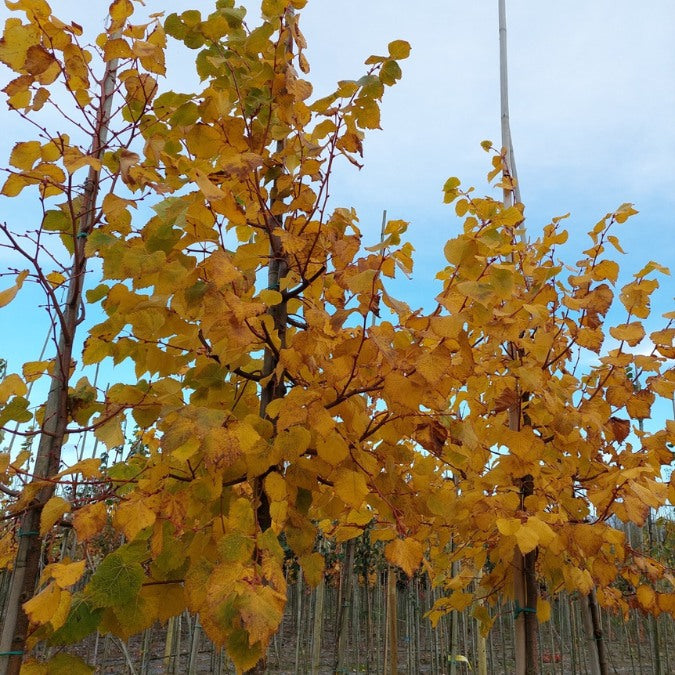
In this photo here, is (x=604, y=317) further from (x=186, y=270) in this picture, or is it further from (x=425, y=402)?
(x=186, y=270)

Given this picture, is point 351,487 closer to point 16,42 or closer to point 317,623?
point 16,42

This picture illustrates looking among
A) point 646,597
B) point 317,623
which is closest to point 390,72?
point 646,597

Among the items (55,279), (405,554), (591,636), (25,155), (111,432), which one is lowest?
(591,636)

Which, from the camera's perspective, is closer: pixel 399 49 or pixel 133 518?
pixel 133 518

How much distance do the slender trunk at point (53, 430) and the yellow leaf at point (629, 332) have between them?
4.77 feet

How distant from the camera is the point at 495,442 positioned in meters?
1.60

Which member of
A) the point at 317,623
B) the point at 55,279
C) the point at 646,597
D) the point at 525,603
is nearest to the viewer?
the point at 55,279

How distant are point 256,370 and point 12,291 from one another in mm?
553

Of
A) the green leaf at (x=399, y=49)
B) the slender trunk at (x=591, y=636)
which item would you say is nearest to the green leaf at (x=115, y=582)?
the green leaf at (x=399, y=49)

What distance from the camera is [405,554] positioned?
1021 millimetres

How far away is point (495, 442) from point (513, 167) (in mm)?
1222

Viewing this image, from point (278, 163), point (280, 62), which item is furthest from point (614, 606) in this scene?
point (280, 62)

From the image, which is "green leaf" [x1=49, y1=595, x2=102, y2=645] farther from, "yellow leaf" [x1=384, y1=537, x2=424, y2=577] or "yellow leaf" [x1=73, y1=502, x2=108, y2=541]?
"yellow leaf" [x1=384, y1=537, x2=424, y2=577]

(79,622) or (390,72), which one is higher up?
(390,72)
